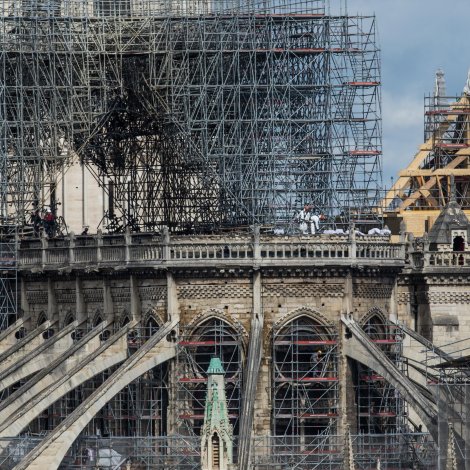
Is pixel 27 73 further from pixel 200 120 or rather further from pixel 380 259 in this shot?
pixel 380 259

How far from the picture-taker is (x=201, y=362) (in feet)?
337

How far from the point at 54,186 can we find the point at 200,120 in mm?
7945

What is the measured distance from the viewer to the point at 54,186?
373ft

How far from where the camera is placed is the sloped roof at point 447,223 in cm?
10875

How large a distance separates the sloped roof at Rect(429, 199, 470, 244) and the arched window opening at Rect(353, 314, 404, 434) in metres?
5.75

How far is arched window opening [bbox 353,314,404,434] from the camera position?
338 ft

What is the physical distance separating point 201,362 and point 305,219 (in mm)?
7399

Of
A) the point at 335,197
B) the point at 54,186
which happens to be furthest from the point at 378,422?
the point at 54,186

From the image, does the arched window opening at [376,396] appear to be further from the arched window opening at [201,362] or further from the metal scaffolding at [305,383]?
the arched window opening at [201,362]

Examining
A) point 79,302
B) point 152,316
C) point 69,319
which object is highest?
point 79,302

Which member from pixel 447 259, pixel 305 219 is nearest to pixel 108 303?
pixel 305 219

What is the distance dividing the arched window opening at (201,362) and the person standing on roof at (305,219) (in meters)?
5.57

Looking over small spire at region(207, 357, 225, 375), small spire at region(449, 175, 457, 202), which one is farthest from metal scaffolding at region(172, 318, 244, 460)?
small spire at region(449, 175, 457, 202)

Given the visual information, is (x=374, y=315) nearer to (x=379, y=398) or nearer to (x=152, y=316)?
(x=379, y=398)
